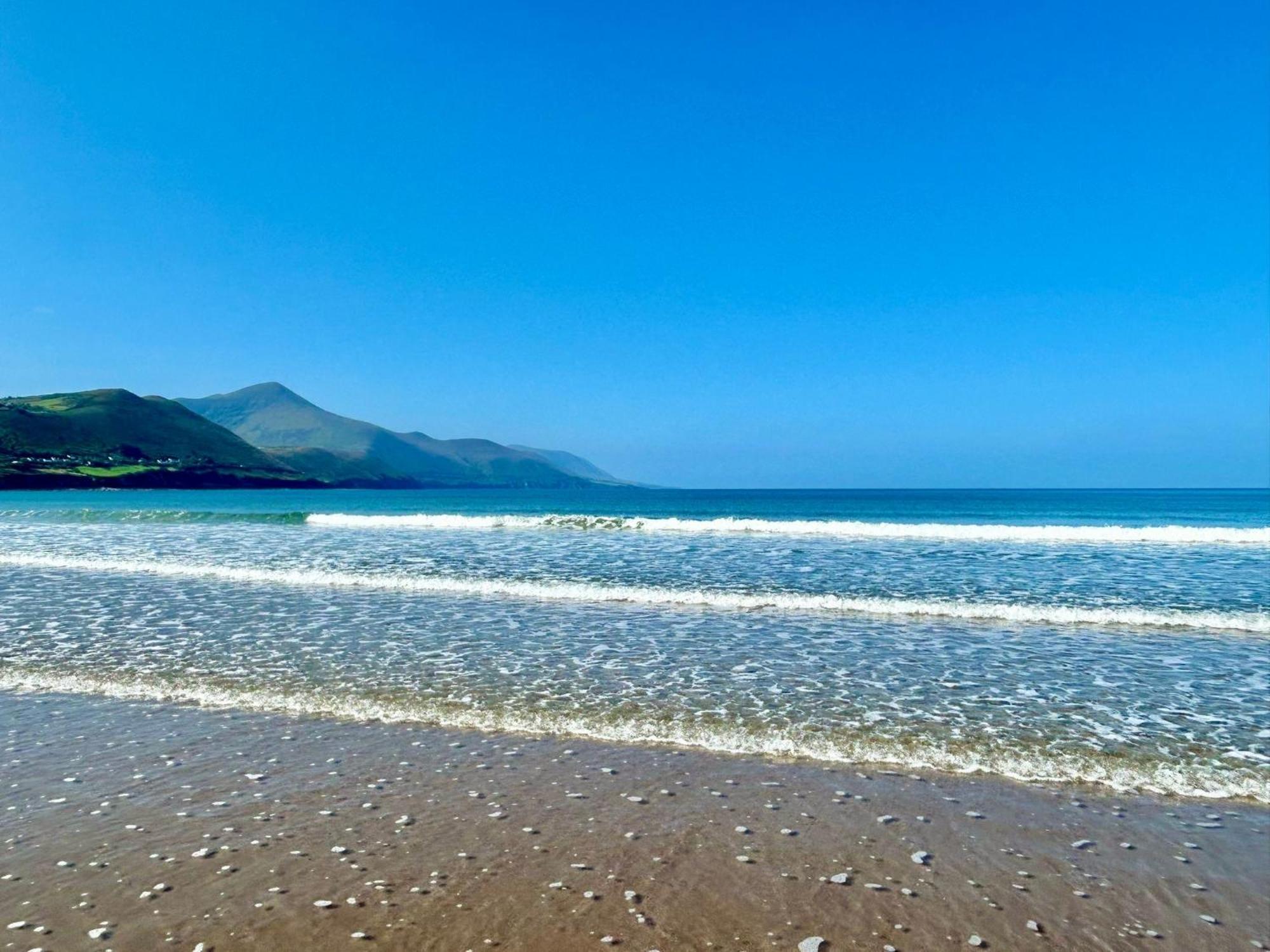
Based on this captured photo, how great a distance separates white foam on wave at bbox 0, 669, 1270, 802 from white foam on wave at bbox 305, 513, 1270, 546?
109 feet

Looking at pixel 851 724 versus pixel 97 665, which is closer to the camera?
pixel 851 724

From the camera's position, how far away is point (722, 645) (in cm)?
1316

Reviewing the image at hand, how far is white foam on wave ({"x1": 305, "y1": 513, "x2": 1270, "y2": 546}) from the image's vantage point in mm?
39312

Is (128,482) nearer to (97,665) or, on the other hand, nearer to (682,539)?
(682,539)

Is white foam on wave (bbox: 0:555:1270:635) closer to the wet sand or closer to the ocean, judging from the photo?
the ocean

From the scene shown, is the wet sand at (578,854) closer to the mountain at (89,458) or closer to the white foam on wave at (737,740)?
the white foam on wave at (737,740)

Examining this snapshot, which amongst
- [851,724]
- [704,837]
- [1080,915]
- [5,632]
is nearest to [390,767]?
[704,837]

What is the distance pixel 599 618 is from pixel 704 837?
9.91 metres

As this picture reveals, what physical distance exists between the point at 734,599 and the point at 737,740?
9.90 metres

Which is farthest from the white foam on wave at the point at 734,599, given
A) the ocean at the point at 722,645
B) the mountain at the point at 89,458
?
the mountain at the point at 89,458

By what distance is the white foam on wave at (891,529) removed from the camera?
39312 mm

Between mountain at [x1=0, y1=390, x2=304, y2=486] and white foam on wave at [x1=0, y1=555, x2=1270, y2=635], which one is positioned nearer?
white foam on wave at [x1=0, y1=555, x2=1270, y2=635]

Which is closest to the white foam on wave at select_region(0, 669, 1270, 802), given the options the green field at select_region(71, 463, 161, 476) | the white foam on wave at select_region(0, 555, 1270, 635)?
the white foam on wave at select_region(0, 555, 1270, 635)

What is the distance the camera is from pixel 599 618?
15.8m
